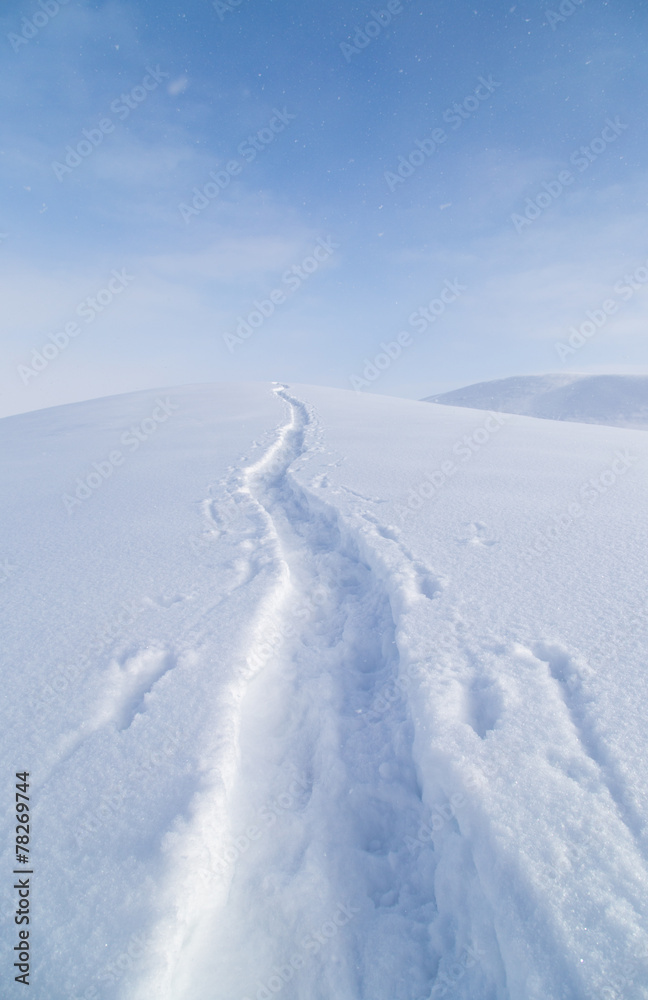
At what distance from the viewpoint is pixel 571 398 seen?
147ft

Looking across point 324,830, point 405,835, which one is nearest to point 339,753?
point 324,830

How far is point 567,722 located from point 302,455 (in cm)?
597

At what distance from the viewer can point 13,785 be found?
207 centimetres

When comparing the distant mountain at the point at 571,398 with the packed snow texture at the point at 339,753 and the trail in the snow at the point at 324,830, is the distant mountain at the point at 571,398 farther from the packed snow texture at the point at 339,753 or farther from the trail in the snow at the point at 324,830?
the trail in the snow at the point at 324,830

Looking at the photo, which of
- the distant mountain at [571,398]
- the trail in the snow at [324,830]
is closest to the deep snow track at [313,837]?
the trail in the snow at [324,830]

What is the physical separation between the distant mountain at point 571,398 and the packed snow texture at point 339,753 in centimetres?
4229

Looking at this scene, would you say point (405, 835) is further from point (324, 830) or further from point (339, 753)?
point (339, 753)

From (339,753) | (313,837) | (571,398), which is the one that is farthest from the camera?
(571,398)

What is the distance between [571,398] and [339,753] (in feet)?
166

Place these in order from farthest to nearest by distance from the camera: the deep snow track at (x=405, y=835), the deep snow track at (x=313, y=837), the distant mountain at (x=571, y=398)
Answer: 1. the distant mountain at (x=571, y=398)
2. the deep snow track at (x=313, y=837)
3. the deep snow track at (x=405, y=835)

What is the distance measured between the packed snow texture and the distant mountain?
4229 cm

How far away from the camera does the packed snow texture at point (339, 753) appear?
5.32 ft

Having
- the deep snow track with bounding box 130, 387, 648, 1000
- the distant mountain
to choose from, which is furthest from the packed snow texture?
the distant mountain

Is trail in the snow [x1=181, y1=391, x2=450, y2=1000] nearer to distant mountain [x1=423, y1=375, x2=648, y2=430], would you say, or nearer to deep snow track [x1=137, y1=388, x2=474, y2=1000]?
deep snow track [x1=137, y1=388, x2=474, y2=1000]
